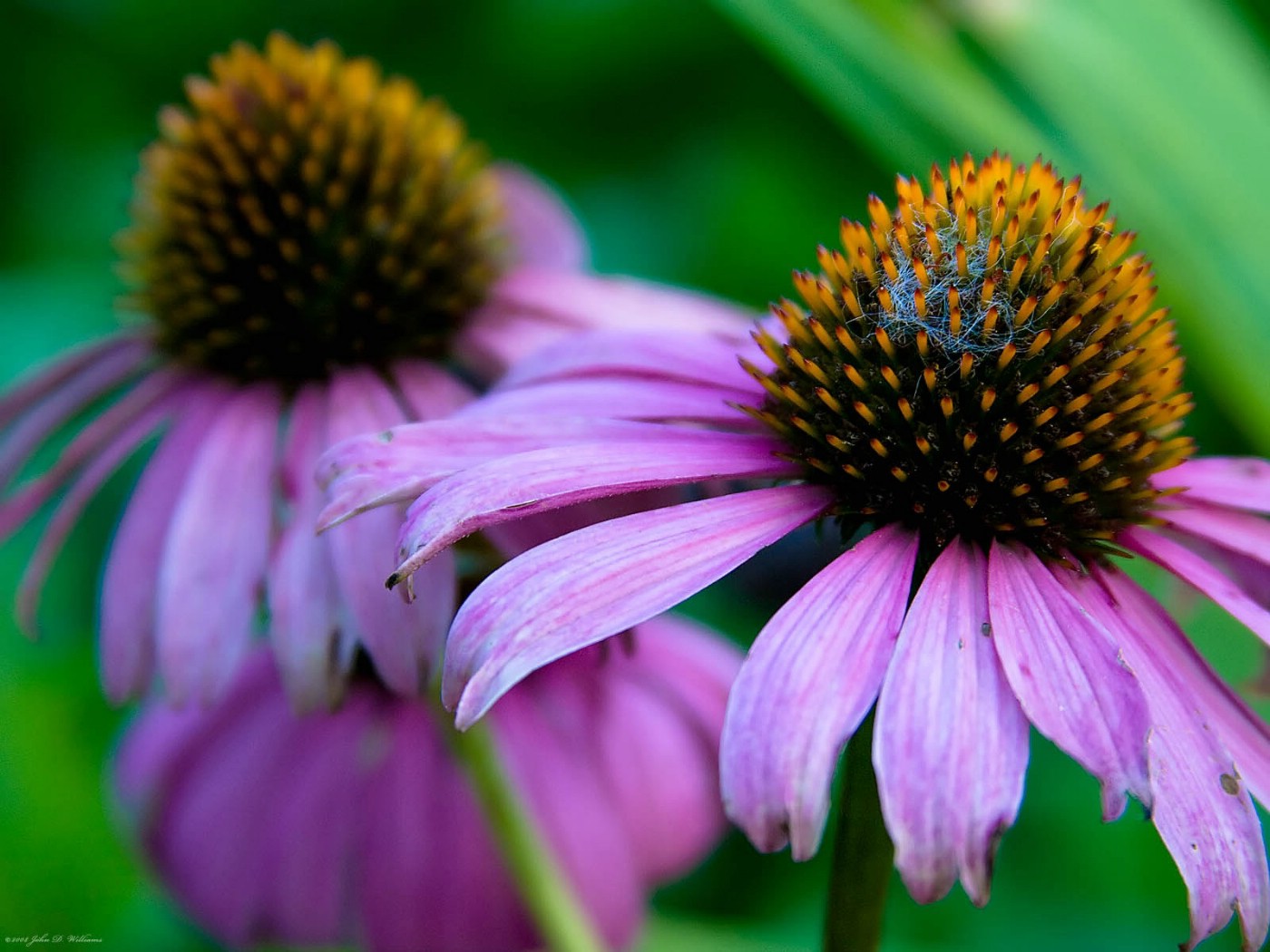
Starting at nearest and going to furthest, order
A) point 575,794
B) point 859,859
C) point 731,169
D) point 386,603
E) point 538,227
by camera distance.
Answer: point 859,859
point 386,603
point 575,794
point 538,227
point 731,169

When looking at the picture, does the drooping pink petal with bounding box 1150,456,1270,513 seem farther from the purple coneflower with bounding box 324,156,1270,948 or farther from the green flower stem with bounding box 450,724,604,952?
the green flower stem with bounding box 450,724,604,952

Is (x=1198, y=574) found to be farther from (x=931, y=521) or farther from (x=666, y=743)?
(x=666, y=743)

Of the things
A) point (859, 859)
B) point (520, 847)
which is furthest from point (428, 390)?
point (859, 859)

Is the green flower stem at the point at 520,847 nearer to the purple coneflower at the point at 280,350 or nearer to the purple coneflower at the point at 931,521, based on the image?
the purple coneflower at the point at 280,350

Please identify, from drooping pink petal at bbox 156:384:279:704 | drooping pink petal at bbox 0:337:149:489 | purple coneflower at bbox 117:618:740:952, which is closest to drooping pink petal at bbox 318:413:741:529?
drooping pink petal at bbox 156:384:279:704

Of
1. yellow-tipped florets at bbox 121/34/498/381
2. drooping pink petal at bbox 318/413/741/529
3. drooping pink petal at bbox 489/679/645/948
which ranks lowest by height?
drooping pink petal at bbox 489/679/645/948

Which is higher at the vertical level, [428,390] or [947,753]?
[428,390]
